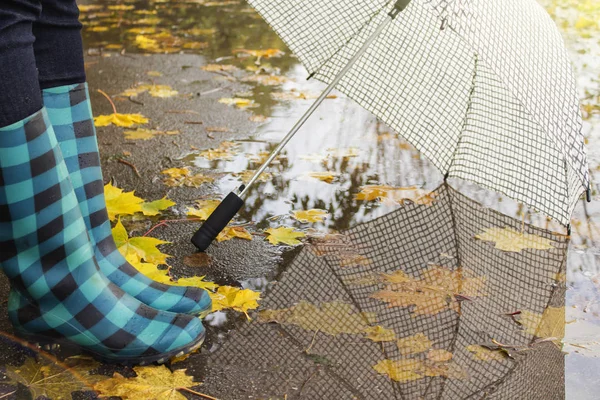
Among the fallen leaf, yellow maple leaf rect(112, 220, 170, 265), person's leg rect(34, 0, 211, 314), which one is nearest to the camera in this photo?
person's leg rect(34, 0, 211, 314)

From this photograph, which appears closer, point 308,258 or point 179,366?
point 179,366

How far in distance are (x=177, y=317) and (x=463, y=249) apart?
1082 millimetres

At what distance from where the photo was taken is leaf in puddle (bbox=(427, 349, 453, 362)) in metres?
1.88

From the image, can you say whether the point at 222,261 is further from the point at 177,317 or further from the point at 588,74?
the point at 588,74

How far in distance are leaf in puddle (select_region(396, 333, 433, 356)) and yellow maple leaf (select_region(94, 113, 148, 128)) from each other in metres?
2.02

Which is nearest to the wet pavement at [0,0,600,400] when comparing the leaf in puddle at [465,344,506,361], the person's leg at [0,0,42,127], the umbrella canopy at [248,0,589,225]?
the leaf in puddle at [465,344,506,361]

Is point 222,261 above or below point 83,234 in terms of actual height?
below

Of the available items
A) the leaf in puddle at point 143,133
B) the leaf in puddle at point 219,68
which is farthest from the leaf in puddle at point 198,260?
the leaf in puddle at point 219,68

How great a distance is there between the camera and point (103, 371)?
5.65ft

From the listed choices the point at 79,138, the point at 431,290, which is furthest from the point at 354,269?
the point at 79,138

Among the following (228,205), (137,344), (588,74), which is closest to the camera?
(137,344)

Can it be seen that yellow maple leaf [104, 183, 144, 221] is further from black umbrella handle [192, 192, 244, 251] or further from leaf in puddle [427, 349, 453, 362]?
leaf in puddle [427, 349, 453, 362]

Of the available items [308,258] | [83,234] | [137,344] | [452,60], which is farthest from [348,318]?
[452,60]

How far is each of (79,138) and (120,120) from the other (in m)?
1.84
